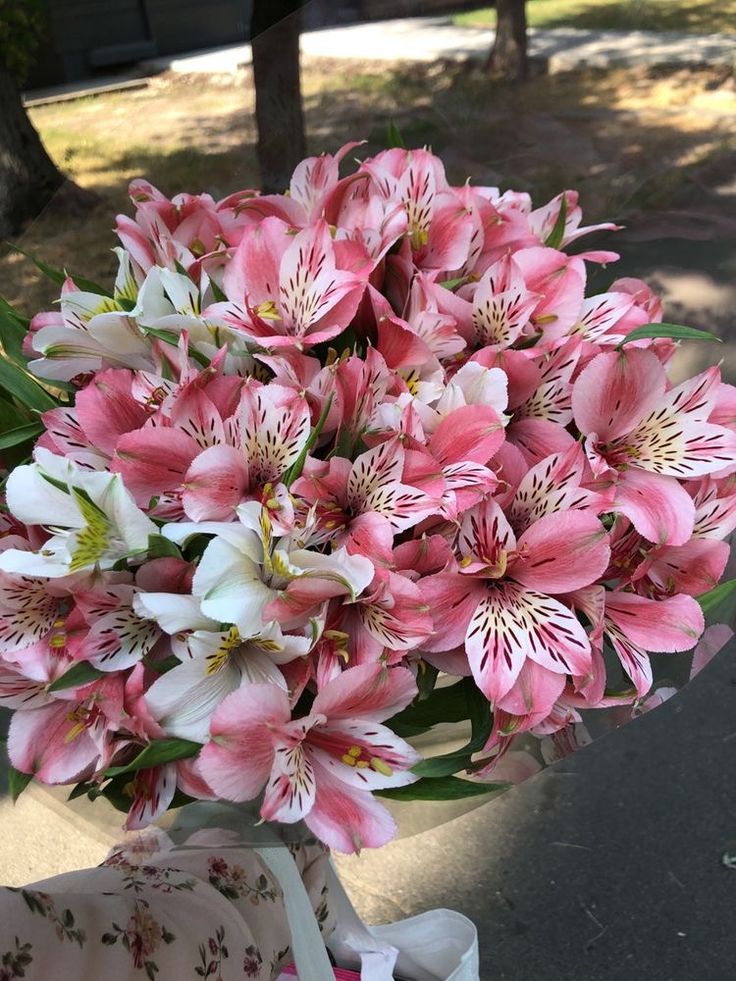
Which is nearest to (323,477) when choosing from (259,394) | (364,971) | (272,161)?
(259,394)

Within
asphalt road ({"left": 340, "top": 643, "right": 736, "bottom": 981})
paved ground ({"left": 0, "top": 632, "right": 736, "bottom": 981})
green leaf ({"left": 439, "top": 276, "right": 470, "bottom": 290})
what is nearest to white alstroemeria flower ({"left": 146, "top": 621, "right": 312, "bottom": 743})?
green leaf ({"left": 439, "top": 276, "right": 470, "bottom": 290})

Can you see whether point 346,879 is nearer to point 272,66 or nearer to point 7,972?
point 7,972

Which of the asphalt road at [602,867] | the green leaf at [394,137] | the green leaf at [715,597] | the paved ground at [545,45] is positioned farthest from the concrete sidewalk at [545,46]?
the asphalt road at [602,867]

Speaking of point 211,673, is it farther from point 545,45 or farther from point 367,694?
point 545,45

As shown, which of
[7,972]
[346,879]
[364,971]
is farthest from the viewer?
[346,879]

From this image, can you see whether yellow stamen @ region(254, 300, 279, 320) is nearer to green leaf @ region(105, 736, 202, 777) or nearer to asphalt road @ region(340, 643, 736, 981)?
green leaf @ region(105, 736, 202, 777)

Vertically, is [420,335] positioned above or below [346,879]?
above

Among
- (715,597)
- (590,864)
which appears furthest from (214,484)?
(590,864)
